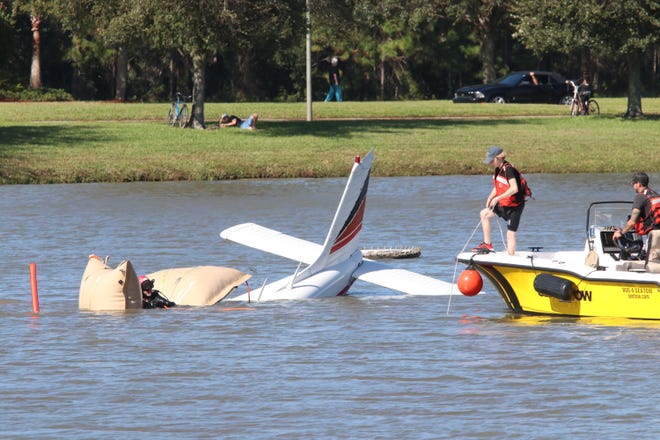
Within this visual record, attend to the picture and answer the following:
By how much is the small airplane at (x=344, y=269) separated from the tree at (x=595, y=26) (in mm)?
26521

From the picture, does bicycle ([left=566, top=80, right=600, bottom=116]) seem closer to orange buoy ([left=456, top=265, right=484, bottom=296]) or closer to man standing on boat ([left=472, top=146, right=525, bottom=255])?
man standing on boat ([left=472, top=146, right=525, bottom=255])

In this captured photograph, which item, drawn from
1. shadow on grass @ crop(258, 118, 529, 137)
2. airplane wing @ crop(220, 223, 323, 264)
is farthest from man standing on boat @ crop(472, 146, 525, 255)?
shadow on grass @ crop(258, 118, 529, 137)

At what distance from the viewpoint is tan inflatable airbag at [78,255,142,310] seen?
15.7 m

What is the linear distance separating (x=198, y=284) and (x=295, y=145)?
21.5 metres

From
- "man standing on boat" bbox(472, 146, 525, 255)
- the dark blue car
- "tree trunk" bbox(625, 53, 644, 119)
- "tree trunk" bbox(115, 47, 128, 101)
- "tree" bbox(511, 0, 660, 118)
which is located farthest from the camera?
"tree trunk" bbox(115, 47, 128, 101)

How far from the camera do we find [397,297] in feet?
55.9

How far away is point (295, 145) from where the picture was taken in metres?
37.6

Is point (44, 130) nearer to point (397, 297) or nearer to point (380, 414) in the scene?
point (397, 297)

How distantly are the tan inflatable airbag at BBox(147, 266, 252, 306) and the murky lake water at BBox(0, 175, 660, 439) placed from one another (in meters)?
0.25

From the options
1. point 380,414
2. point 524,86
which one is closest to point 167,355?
point 380,414

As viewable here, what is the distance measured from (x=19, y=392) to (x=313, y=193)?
19.4 metres

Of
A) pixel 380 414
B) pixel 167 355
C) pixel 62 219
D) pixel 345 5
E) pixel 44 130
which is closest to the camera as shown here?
pixel 380 414

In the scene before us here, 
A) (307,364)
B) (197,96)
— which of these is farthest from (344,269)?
(197,96)

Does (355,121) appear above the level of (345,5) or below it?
below
